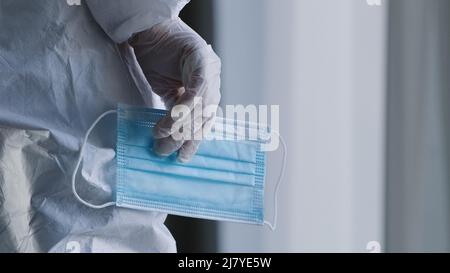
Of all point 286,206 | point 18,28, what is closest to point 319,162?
point 286,206

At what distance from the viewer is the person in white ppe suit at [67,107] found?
30.8 inches

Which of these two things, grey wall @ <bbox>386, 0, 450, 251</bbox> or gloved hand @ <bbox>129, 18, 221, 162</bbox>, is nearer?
gloved hand @ <bbox>129, 18, 221, 162</bbox>

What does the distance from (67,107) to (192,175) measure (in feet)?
0.74

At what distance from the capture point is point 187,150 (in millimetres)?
871

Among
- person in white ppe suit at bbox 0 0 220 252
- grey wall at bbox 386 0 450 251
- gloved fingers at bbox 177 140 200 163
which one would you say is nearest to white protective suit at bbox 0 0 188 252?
person in white ppe suit at bbox 0 0 220 252

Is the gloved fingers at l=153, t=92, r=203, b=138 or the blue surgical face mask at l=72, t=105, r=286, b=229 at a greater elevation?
the gloved fingers at l=153, t=92, r=203, b=138

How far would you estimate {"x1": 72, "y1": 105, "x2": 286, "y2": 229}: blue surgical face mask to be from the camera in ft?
2.84

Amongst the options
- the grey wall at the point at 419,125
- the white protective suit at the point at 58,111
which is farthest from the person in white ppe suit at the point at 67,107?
the grey wall at the point at 419,125

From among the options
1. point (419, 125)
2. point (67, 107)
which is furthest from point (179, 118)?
point (419, 125)

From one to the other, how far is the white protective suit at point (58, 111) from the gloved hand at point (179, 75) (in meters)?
0.06

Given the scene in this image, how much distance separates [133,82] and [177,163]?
0.15m

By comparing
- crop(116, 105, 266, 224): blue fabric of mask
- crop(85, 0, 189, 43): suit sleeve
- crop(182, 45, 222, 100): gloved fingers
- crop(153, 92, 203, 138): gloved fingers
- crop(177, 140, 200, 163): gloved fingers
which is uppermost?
crop(85, 0, 189, 43): suit sleeve

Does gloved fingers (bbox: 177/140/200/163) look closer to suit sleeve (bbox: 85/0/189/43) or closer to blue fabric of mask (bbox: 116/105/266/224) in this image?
blue fabric of mask (bbox: 116/105/266/224)

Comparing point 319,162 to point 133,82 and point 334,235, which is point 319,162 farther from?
point 133,82
